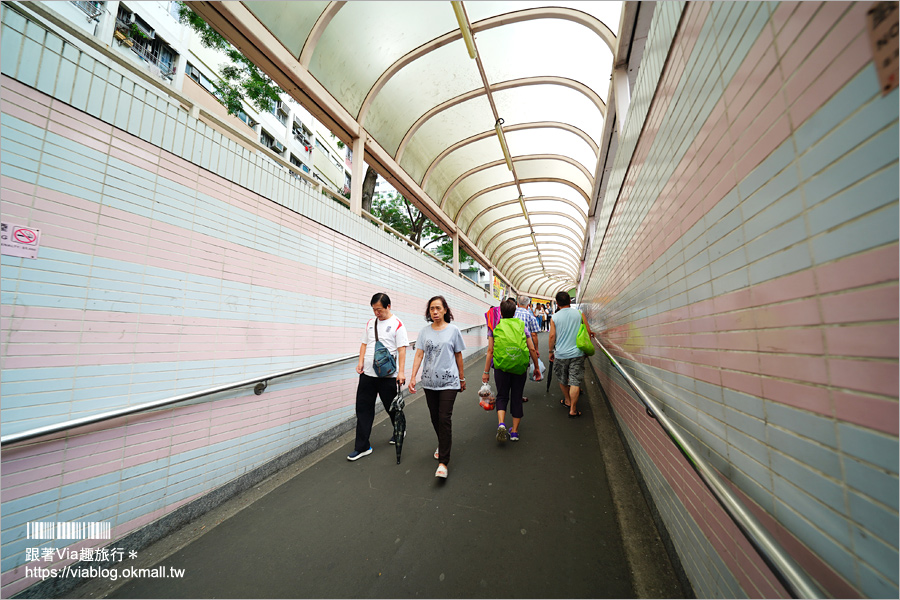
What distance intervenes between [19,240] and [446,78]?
5.90 metres

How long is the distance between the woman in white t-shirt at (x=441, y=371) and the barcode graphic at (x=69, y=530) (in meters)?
2.28

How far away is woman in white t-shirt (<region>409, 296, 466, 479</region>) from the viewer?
3.00 meters

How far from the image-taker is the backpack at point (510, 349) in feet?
11.5

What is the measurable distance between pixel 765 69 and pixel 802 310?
0.83m

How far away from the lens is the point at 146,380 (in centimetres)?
231

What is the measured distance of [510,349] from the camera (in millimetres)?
3525

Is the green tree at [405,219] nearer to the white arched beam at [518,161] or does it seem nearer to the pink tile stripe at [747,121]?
the white arched beam at [518,161]

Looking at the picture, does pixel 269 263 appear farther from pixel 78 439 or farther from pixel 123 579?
pixel 123 579

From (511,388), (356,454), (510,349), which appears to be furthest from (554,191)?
(356,454)

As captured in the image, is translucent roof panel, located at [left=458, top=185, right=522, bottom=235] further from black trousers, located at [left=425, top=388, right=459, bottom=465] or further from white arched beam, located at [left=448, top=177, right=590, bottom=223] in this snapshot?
black trousers, located at [left=425, top=388, right=459, bottom=465]

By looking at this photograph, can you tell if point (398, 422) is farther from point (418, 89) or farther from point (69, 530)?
point (418, 89)

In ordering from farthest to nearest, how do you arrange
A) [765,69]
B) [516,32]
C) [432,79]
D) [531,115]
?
1. [531,115]
2. [432,79]
3. [516,32]
4. [765,69]

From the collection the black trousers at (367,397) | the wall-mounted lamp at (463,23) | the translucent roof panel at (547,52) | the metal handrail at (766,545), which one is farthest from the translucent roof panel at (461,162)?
the metal handrail at (766,545)

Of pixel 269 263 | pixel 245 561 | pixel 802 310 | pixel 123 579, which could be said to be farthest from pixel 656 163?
pixel 123 579
